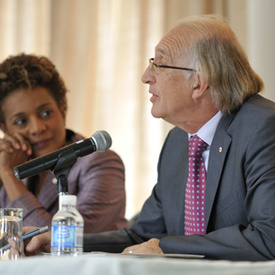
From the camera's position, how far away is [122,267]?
0.63 m

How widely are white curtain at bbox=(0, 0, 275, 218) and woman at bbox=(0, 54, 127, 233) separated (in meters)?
1.24

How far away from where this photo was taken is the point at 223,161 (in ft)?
6.08

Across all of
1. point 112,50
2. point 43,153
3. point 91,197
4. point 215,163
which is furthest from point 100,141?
point 112,50

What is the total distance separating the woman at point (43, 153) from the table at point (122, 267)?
1915 millimetres

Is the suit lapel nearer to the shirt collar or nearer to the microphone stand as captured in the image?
the shirt collar

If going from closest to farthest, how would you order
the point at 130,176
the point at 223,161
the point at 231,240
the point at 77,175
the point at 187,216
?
the point at 231,240 < the point at 223,161 < the point at 187,216 < the point at 77,175 < the point at 130,176

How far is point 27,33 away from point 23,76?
1435 mm

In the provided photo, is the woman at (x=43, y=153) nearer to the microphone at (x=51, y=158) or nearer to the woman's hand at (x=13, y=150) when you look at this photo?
the woman's hand at (x=13, y=150)

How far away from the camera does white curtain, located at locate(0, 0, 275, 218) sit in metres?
4.18

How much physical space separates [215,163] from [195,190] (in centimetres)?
16

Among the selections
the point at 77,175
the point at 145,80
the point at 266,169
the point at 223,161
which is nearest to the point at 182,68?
the point at 145,80

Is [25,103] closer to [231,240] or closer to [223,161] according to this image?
[223,161]

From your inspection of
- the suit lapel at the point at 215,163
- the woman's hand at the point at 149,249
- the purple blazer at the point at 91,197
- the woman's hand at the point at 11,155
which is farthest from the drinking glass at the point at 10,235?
the woman's hand at the point at 11,155

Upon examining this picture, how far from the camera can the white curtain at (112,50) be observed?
4.18 m
